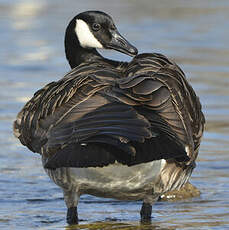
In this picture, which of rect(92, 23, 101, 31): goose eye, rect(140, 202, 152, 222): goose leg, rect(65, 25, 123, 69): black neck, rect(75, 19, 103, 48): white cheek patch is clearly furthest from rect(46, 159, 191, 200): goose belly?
rect(92, 23, 101, 31): goose eye

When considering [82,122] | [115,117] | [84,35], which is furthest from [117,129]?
[84,35]

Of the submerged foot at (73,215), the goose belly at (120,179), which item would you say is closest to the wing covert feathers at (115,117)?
the goose belly at (120,179)

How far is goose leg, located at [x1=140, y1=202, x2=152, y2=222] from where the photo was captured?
23.8 ft

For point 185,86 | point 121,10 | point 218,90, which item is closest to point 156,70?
point 185,86

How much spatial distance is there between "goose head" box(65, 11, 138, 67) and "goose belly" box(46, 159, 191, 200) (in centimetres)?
168

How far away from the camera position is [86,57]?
27.2ft

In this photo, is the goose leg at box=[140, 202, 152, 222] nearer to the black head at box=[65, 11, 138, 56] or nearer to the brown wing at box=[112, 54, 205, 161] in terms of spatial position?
the brown wing at box=[112, 54, 205, 161]

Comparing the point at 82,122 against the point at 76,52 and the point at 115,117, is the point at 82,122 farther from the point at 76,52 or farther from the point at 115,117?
the point at 76,52

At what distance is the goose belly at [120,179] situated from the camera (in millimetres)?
6680

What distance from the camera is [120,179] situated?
676 cm

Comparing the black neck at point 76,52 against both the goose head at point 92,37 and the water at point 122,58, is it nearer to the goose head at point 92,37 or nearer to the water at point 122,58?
the goose head at point 92,37

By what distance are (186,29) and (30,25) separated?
3200 mm

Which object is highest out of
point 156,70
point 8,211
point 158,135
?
point 156,70

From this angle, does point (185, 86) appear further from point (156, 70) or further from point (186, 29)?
point (186, 29)
